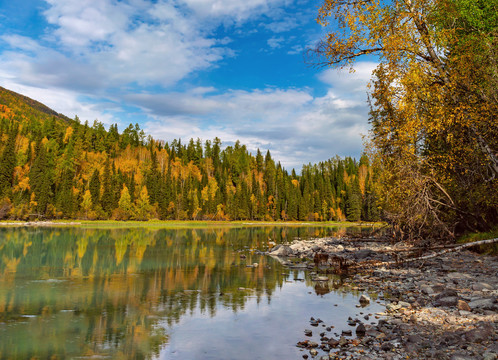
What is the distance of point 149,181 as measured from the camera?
4870 inches

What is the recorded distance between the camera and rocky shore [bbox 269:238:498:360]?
790cm

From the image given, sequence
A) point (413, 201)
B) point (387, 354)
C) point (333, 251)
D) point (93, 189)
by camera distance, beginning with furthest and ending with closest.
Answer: point (93, 189) < point (333, 251) < point (413, 201) < point (387, 354)

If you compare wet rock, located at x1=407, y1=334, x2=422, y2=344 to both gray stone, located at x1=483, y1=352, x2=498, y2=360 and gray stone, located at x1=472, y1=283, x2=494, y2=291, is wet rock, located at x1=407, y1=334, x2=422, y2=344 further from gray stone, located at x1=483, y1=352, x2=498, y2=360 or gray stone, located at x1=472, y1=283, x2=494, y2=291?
gray stone, located at x1=472, y1=283, x2=494, y2=291

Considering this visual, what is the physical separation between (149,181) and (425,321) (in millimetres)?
121376

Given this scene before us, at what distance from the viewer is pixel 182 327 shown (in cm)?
1082

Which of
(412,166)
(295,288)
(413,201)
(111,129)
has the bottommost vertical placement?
(295,288)

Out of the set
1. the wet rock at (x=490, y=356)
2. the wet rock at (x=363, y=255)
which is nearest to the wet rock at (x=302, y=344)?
the wet rock at (x=490, y=356)

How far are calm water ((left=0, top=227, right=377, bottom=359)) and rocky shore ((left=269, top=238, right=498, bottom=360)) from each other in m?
0.90

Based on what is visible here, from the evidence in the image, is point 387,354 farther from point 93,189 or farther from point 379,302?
point 93,189

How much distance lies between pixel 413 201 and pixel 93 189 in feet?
358

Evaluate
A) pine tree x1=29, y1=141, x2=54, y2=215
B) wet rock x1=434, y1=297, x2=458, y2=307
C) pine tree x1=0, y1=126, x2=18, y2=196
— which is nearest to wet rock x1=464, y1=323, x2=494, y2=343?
A: wet rock x1=434, y1=297, x2=458, y2=307

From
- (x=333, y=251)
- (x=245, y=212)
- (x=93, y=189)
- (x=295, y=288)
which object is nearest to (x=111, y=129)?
(x=93, y=189)

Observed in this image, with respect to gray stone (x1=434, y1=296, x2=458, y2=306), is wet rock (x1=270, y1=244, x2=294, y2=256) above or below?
below

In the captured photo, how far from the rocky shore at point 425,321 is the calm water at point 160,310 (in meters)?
0.90
